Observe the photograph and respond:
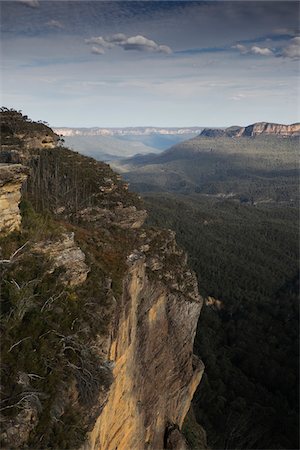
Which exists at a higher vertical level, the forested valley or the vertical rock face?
the vertical rock face

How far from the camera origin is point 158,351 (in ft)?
107

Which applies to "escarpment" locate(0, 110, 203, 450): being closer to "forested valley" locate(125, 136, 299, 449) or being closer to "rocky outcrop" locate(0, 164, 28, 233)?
"rocky outcrop" locate(0, 164, 28, 233)

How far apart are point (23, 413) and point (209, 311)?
3582 inches

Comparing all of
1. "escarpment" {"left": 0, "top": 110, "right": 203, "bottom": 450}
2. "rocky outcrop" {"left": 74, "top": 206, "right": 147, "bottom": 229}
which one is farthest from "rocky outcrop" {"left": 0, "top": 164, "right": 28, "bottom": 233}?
"rocky outcrop" {"left": 74, "top": 206, "right": 147, "bottom": 229}

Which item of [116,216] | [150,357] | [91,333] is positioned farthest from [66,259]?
[116,216]

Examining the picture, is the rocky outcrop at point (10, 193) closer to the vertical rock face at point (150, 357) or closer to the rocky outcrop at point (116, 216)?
the vertical rock face at point (150, 357)

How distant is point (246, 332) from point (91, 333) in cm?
8027

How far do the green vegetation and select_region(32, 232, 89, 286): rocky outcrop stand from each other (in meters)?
29.6

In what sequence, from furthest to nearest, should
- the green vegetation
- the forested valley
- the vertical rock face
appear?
the green vegetation → the forested valley → the vertical rock face

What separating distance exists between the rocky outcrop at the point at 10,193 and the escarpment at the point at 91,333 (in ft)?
0.55

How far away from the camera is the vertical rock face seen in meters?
21.1

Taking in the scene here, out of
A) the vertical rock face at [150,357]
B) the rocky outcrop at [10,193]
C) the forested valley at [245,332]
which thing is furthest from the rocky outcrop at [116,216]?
the forested valley at [245,332]

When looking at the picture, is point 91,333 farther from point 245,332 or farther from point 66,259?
point 245,332

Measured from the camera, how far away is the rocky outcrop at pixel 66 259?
19.8m
